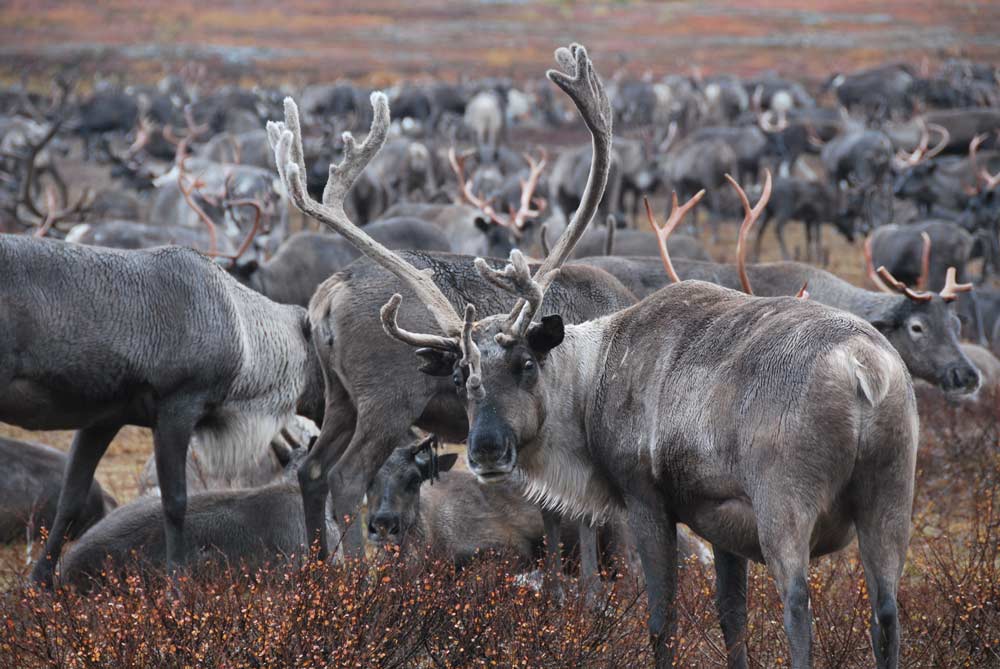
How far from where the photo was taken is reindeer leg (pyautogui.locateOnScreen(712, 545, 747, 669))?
4719 millimetres

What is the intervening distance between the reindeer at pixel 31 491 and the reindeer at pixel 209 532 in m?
0.85

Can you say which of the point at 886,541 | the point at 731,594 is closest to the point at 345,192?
the point at 731,594

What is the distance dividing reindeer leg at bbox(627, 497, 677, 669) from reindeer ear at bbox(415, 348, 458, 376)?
2.77ft

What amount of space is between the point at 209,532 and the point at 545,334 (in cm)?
254

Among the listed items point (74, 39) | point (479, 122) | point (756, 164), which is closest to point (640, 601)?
point (756, 164)

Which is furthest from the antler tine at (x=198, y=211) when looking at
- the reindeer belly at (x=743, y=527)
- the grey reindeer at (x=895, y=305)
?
the reindeer belly at (x=743, y=527)

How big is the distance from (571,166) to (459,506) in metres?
12.9

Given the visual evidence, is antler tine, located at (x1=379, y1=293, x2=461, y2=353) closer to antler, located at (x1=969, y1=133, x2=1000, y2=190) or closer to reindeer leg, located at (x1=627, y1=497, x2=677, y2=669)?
reindeer leg, located at (x1=627, y1=497, x2=677, y2=669)

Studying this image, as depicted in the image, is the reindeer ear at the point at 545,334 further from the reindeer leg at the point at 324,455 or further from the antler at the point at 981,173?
the antler at the point at 981,173

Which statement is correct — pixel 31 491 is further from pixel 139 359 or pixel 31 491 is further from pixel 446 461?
pixel 446 461

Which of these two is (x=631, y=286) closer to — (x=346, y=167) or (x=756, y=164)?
(x=346, y=167)

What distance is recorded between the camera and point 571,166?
63.8ft

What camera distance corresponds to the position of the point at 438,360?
489cm

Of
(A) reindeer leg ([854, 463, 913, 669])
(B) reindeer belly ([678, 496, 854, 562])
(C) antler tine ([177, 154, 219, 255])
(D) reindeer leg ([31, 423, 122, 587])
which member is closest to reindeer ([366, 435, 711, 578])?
(D) reindeer leg ([31, 423, 122, 587])
